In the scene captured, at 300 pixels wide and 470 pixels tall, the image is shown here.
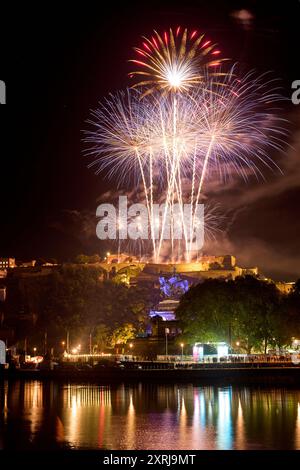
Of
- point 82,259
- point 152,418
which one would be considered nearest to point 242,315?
point 152,418

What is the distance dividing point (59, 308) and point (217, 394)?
40.4 metres

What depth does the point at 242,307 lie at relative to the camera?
56.9m

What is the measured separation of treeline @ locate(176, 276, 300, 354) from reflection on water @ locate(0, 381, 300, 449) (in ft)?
44.9

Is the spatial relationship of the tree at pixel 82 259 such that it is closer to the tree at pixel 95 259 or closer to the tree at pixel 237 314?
the tree at pixel 95 259

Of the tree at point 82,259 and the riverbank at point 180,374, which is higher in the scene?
the tree at point 82,259

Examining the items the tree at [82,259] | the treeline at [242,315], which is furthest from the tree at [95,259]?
the treeline at [242,315]

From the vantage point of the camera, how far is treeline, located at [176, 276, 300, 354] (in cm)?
5647

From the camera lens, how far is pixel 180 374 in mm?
48000

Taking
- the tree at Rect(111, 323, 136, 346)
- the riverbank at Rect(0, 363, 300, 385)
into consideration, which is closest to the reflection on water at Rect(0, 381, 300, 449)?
the riverbank at Rect(0, 363, 300, 385)

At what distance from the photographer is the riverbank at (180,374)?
45906 mm

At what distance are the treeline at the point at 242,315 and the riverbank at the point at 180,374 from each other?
6.27 metres

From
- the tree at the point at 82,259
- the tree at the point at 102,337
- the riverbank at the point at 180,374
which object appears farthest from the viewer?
the tree at the point at 82,259
